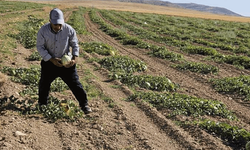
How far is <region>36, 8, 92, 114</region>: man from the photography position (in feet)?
16.2

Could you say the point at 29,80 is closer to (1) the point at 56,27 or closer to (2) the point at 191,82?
(1) the point at 56,27

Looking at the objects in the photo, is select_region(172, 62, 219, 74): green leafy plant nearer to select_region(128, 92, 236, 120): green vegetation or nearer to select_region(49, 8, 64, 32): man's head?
select_region(128, 92, 236, 120): green vegetation

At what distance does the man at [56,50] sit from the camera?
16.2ft

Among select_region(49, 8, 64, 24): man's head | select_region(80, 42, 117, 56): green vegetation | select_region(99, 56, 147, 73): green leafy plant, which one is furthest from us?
select_region(80, 42, 117, 56): green vegetation

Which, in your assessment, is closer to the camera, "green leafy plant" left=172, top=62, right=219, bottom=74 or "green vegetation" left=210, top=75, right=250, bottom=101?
"green vegetation" left=210, top=75, right=250, bottom=101

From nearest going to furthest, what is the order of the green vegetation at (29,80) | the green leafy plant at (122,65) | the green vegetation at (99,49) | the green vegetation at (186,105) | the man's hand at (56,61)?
the man's hand at (56,61) → the green vegetation at (186,105) → the green vegetation at (29,80) → the green leafy plant at (122,65) → the green vegetation at (99,49)

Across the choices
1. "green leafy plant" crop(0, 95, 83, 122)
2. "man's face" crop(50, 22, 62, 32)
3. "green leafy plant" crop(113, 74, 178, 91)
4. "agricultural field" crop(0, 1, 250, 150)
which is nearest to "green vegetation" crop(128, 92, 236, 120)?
"agricultural field" crop(0, 1, 250, 150)

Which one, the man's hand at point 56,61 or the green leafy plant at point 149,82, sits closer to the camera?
the man's hand at point 56,61

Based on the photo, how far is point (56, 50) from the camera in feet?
17.0

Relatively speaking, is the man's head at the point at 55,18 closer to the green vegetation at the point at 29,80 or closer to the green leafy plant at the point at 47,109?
the green leafy plant at the point at 47,109

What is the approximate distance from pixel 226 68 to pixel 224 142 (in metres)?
6.54

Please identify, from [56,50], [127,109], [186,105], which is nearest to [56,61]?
[56,50]

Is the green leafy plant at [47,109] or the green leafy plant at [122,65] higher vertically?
the green leafy plant at [122,65]

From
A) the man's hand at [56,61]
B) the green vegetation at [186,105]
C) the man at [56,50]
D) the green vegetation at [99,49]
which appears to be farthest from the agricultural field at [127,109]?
the green vegetation at [99,49]
